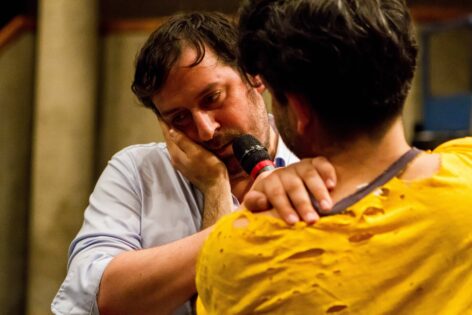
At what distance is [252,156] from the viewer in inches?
50.1

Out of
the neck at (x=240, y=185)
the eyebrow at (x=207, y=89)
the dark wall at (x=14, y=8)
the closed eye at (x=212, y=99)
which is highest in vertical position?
the eyebrow at (x=207, y=89)

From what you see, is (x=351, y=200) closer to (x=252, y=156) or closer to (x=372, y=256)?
(x=372, y=256)

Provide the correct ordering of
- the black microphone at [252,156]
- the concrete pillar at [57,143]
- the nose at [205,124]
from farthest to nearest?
the concrete pillar at [57,143] → the nose at [205,124] → the black microphone at [252,156]

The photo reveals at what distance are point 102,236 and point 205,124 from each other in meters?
0.36

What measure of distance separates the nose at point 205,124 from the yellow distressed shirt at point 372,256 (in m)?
0.69

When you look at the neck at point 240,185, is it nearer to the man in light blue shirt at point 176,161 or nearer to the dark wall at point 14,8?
the man in light blue shirt at point 176,161

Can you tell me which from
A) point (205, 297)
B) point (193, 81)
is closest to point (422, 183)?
point (205, 297)

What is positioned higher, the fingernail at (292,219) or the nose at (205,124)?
the fingernail at (292,219)

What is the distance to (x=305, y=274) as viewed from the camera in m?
0.89

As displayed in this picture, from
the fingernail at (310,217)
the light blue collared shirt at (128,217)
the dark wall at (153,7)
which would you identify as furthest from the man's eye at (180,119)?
the dark wall at (153,7)

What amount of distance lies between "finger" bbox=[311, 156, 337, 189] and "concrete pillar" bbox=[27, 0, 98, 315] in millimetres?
3541

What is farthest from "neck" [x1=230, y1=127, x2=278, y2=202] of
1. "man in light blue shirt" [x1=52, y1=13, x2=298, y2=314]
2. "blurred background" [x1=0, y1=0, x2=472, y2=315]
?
"blurred background" [x1=0, y1=0, x2=472, y2=315]

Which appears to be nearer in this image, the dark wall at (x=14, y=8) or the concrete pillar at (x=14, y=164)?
the concrete pillar at (x=14, y=164)

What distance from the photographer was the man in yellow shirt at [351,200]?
887mm
